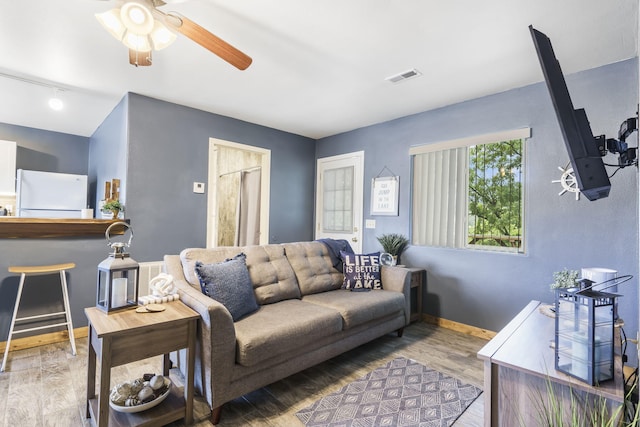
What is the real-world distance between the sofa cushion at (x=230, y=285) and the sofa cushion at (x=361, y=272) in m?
1.08

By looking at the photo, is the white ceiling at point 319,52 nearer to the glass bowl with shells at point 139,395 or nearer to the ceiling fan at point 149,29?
the ceiling fan at point 149,29

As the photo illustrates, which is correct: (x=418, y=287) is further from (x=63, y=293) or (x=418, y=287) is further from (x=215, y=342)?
(x=63, y=293)

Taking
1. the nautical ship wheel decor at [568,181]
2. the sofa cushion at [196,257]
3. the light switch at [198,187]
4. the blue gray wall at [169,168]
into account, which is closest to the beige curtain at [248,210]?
the blue gray wall at [169,168]

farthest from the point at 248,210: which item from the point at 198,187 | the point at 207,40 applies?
the point at 207,40

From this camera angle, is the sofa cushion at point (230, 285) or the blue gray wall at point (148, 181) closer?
the sofa cushion at point (230, 285)

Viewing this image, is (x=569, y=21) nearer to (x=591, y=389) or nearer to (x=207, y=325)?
(x=591, y=389)

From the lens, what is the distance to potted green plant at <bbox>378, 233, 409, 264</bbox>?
3.68 meters

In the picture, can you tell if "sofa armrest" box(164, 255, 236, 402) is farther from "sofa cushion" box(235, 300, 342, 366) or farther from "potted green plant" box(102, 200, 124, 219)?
"potted green plant" box(102, 200, 124, 219)

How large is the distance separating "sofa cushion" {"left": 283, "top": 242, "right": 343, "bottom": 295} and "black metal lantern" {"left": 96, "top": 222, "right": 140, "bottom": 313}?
1329 millimetres

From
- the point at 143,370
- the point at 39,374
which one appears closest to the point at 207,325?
the point at 143,370

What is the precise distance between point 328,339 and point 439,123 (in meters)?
2.63

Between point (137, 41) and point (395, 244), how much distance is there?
307 cm

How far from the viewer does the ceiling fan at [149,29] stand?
150 cm

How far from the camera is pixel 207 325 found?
5.51ft
